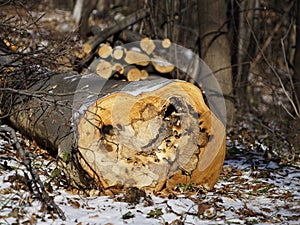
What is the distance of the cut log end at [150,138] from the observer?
4.50m

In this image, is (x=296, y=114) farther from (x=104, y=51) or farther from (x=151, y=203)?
(x=151, y=203)

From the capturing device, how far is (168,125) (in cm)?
482

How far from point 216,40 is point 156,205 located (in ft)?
14.5

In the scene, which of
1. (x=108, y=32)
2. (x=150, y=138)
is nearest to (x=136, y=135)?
(x=150, y=138)

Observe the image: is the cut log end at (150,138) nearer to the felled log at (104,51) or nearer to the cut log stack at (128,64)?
the cut log stack at (128,64)

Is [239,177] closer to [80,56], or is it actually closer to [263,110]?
[80,56]

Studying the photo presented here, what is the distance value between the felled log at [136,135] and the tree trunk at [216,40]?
3.33 meters

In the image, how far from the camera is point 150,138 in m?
4.77

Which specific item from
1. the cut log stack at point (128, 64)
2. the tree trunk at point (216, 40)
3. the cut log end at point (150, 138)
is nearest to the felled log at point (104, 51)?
the cut log stack at point (128, 64)

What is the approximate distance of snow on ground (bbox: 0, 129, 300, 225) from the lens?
3.96 metres

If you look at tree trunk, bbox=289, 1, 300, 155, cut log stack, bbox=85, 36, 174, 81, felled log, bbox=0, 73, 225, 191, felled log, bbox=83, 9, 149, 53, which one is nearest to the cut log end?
felled log, bbox=0, 73, 225, 191

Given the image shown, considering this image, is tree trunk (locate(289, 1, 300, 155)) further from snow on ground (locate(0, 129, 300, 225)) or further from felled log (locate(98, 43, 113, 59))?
felled log (locate(98, 43, 113, 59))

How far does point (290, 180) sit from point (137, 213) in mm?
2302

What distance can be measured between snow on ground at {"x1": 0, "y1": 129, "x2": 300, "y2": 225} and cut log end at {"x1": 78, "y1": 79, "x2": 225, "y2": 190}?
0.22 metres
